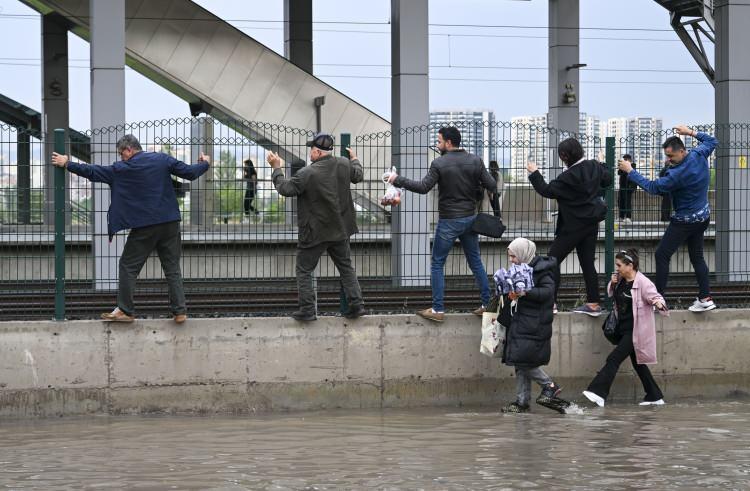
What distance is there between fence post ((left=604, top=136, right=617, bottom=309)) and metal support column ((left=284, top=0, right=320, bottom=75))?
18.0m

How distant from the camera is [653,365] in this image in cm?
1239

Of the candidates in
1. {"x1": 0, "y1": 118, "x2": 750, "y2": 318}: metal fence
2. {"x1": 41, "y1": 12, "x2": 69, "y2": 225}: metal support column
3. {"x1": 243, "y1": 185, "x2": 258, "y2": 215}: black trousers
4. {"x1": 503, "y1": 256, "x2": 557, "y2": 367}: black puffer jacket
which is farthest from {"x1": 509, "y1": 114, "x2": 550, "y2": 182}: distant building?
{"x1": 41, "y1": 12, "x2": 69, "y2": 225}: metal support column

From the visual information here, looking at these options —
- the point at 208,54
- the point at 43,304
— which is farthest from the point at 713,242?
the point at 208,54

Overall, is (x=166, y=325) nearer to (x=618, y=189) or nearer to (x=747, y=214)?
(x=618, y=189)

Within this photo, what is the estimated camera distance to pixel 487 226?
39.3ft

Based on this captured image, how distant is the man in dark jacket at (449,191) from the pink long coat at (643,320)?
1.43 m

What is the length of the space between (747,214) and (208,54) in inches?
495

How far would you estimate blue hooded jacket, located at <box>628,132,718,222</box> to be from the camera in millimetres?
12039

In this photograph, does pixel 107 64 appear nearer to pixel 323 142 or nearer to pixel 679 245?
pixel 323 142

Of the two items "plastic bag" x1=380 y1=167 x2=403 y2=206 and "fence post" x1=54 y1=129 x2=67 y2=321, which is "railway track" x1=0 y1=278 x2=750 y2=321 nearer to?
"fence post" x1=54 y1=129 x2=67 y2=321

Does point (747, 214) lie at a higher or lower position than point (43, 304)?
higher

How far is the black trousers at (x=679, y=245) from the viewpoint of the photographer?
1220cm

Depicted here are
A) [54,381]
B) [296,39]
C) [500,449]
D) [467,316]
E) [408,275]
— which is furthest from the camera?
[296,39]

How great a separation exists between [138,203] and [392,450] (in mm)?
3377
